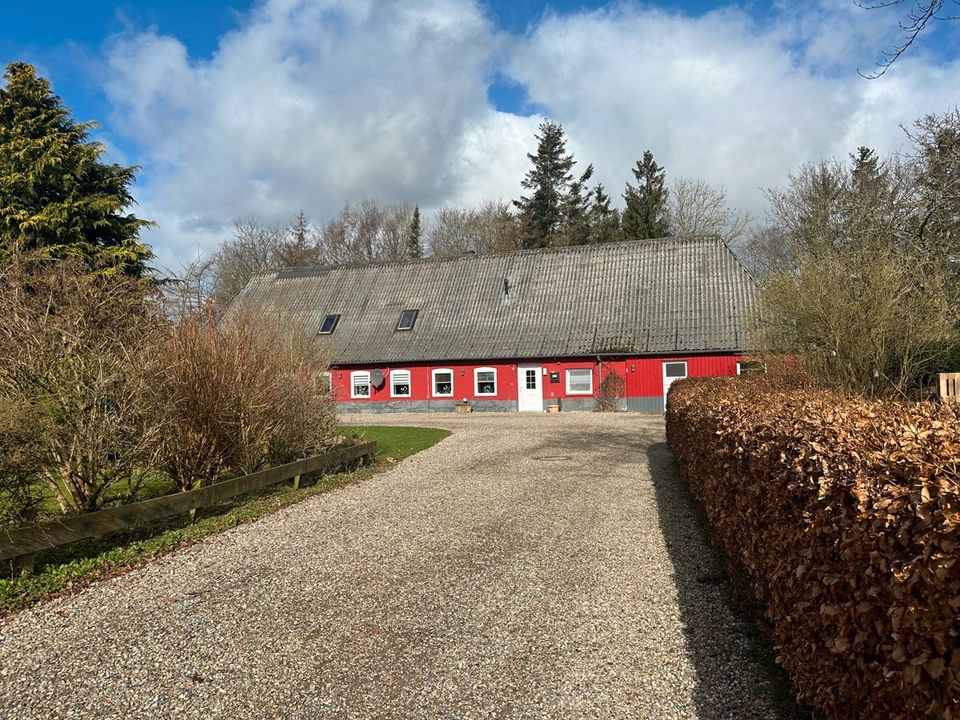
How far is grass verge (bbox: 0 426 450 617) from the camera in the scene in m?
6.00

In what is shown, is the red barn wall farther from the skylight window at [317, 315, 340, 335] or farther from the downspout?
the skylight window at [317, 315, 340, 335]

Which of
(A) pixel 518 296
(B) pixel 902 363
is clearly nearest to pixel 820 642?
(B) pixel 902 363

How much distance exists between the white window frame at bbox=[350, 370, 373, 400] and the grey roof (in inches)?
27.1

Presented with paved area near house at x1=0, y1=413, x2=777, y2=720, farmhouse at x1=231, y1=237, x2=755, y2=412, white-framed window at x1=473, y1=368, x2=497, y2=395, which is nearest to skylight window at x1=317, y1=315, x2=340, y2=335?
farmhouse at x1=231, y1=237, x2=755, y2=412

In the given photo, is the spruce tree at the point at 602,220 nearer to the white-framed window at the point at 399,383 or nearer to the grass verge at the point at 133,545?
the white-framed window at the point at 399,383

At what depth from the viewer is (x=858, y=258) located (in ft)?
43.3

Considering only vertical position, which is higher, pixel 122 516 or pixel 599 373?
Result: pixel 599 373

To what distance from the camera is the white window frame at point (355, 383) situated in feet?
102

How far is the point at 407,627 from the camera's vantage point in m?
5.11

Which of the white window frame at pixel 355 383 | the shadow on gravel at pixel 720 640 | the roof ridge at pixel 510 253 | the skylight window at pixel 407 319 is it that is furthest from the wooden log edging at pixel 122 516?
the roof ridge at pixel 510 253

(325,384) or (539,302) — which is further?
(539,302)

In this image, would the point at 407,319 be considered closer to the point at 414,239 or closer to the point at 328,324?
the point at 328,324

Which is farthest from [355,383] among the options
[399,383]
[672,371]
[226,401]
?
[226,401]

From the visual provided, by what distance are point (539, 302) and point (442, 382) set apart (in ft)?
19.3
